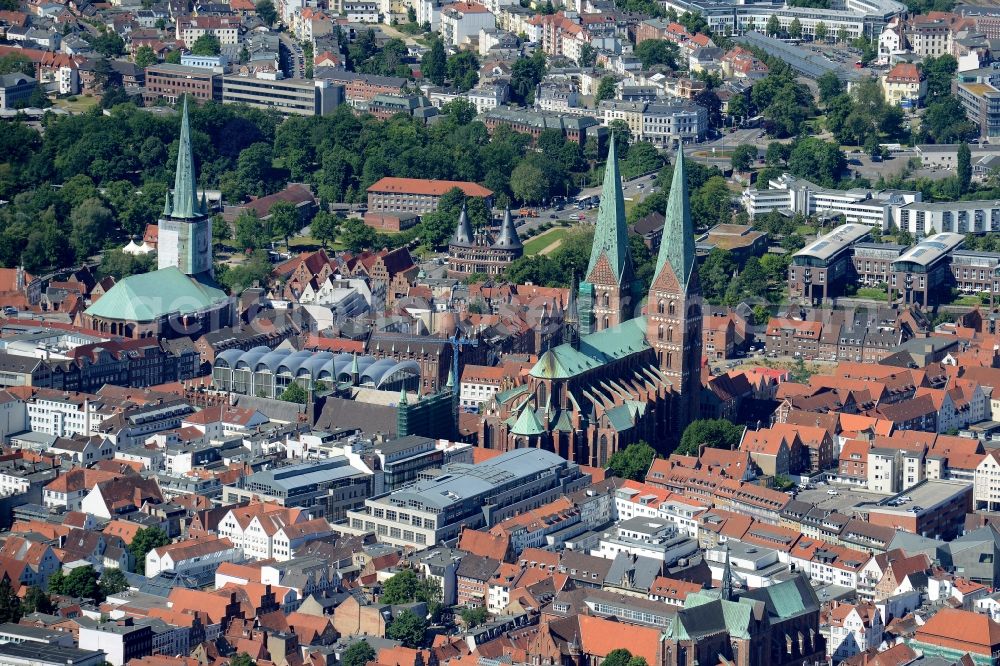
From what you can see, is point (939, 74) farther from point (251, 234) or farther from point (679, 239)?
point (679, 239)

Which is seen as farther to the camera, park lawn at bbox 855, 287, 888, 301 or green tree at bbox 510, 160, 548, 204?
green tree at bbox 510, 160, 548, 204

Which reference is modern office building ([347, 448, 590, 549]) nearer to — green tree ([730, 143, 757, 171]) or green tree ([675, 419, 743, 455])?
green tree ([675, 419, 743, 455])

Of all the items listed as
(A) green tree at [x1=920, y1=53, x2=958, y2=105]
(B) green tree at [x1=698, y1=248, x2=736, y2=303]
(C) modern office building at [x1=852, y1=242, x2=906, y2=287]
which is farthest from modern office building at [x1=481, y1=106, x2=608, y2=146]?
(C) modern office building at [x1=852, y1=242, x2=906, y2=287]

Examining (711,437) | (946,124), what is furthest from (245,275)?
(946,124)

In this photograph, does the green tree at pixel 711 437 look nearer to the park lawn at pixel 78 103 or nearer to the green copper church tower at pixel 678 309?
the green copper church tower at pixel 678 309

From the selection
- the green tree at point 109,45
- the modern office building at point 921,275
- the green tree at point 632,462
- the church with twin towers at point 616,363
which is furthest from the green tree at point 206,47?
the green tree at point 632,462
